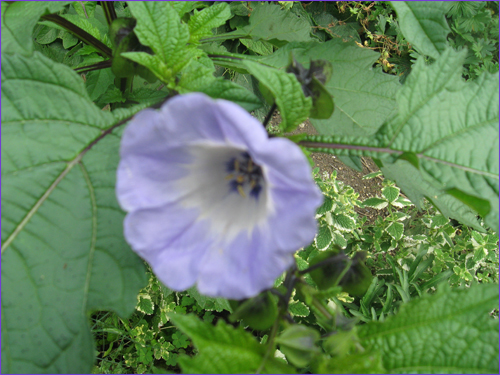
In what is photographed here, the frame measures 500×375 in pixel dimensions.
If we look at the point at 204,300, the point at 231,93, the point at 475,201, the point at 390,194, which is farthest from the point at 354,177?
the point at 231,93

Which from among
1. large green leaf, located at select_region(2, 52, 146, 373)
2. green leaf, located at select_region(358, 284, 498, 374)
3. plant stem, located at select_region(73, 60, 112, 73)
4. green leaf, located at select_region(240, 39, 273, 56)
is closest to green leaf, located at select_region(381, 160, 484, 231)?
green leaf, located at select_region(358, 284, 498, 374)

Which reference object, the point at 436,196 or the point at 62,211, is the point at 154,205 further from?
the point at 436,196

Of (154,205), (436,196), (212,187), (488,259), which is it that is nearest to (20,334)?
(154,205)

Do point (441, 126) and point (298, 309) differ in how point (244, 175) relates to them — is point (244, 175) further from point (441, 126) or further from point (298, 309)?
point (298, 309)

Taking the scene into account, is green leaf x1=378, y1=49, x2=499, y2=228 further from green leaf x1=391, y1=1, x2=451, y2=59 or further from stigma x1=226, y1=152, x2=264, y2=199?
stigma x1=226, y1=152, x2=264, y2=199

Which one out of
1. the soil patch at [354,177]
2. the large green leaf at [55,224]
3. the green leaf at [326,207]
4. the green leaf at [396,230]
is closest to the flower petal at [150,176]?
the large green leaf at [55,224]
